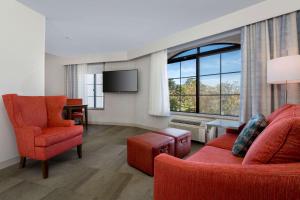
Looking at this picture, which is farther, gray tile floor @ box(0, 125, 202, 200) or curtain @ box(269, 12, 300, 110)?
curtain @ box(269, 12, 300, 110)

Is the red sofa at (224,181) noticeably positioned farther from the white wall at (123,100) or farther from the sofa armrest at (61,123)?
the white wall at (123,100)

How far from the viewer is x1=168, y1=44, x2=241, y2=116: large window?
3188 millimetres

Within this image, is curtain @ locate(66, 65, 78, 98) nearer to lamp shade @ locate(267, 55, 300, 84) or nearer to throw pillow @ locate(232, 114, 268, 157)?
throw pillow @ locate(232, 114, 268, 157)

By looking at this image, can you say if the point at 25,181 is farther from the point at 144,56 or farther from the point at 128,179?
the point at 144,56

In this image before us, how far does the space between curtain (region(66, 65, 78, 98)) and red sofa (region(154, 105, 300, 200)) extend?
5.31m

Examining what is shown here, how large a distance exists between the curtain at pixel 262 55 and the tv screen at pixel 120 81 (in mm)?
2977

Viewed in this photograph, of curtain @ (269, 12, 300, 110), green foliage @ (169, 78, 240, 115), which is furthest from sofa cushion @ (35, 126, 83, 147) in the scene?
curtain @ (269, 12, 300, 110)

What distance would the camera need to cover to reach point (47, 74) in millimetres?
5535

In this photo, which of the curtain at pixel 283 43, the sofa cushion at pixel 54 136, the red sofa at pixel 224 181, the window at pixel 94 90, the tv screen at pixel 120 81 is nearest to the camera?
the red sofa at pixel 224 181

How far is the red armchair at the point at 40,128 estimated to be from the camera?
1.91m

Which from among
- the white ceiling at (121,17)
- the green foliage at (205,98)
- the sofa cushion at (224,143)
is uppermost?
the white ceiling at (121,17)

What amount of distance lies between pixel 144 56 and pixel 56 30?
7.28 feet

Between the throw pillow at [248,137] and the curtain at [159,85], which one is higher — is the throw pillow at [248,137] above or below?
below

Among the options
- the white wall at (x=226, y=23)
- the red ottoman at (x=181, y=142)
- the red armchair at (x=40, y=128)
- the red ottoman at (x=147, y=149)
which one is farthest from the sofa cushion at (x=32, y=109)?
the white wall at (x=226, y=23)
